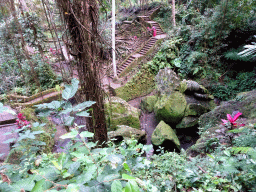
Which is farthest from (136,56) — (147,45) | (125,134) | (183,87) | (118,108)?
(125,134)

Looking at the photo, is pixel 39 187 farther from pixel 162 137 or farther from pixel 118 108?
pixel 118 108

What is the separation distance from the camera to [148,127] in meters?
6.69

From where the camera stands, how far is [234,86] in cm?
678

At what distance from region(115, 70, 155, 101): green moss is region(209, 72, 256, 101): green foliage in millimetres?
3445

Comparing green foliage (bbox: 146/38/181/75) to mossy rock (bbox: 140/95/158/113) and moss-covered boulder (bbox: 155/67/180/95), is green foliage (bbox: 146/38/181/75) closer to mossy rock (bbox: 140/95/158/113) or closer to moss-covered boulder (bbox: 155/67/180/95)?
mossy rock (bbox: 140/95/158/113)

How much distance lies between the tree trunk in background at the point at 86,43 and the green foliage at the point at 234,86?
21.7 ft

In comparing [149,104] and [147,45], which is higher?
[147,45]

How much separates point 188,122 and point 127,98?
13.2 ft

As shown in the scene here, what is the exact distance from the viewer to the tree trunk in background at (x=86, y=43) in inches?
68.9

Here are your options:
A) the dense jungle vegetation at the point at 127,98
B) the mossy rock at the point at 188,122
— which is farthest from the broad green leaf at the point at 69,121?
the mossy rock at the point at 188,122

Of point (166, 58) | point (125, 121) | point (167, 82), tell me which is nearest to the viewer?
point (125, 121)

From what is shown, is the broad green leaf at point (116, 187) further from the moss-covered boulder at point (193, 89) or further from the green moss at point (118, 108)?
the moss-covered boulder at point (193, 89)

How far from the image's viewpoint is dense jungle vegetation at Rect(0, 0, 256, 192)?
33.7 inches

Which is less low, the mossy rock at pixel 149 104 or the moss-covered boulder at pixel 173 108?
the moss-covered boulder at pixel 173 108
